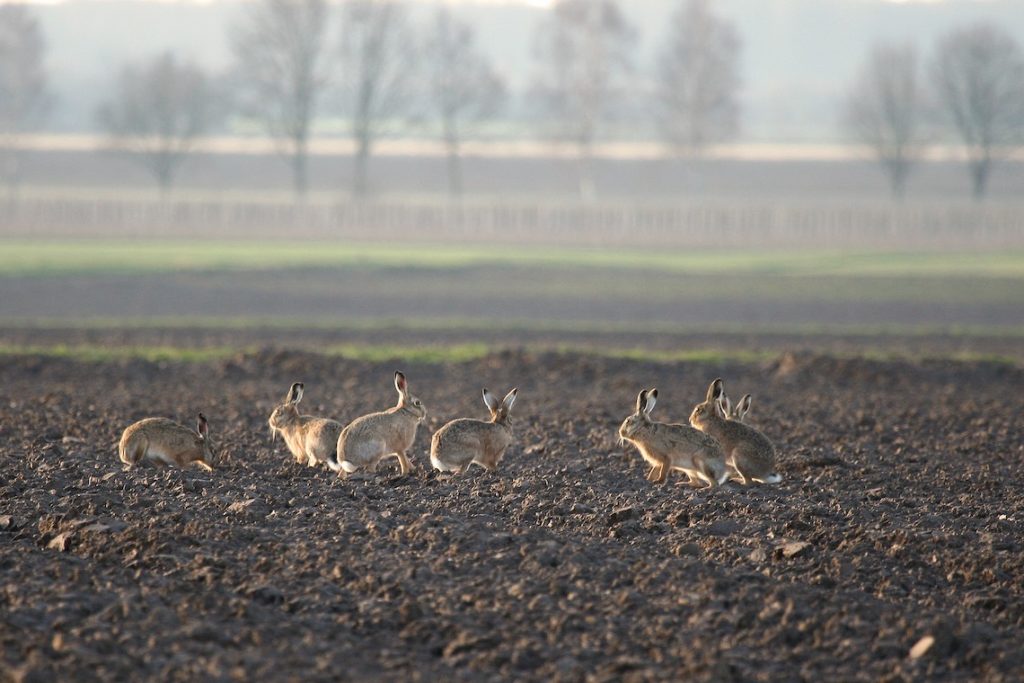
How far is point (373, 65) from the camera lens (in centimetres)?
7275

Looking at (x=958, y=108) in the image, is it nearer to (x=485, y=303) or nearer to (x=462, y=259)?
(x=462, y=259)

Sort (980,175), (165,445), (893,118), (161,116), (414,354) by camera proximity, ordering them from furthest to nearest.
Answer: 1. (980,175)
2. (893,118)
3. (161,116)
4. (414,354)
5. (165,445)

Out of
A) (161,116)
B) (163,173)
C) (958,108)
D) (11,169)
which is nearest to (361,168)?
(163,173)

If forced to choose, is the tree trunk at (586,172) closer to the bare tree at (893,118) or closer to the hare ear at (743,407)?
the bare tree at (893,118)

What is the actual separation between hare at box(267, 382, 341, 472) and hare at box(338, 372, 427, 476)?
5.8 inches

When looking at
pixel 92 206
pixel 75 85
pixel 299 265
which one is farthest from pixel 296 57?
pixel 75 85

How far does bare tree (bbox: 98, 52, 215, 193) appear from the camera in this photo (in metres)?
69.0

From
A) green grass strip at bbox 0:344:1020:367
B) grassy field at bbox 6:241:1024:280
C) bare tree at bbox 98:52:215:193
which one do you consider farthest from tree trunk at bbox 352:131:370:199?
green grass strip at bbox 0:344:1020:367

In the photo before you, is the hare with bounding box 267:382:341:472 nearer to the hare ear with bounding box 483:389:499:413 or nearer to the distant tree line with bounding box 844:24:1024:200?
the hare ear with bounding box 483:389:499:413

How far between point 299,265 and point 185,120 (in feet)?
113

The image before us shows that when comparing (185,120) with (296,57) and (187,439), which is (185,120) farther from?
(187,439)

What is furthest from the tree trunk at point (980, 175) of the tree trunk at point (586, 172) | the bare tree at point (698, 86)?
the tree trunk at point (586, 172)

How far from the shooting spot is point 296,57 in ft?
233

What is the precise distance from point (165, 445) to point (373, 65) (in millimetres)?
62520
